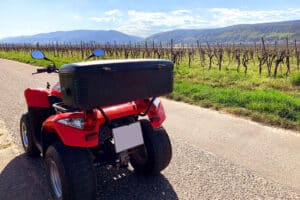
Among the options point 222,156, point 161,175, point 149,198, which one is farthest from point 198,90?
point 149,198

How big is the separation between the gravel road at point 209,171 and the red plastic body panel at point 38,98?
765 millimetres

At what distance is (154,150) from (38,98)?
150 centimetres

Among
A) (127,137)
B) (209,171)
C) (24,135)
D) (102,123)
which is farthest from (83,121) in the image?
(24,135)

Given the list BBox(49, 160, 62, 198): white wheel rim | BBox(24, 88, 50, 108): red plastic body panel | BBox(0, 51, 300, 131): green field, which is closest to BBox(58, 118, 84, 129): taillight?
BBox(49, 160, 62, 198): white wheel rim

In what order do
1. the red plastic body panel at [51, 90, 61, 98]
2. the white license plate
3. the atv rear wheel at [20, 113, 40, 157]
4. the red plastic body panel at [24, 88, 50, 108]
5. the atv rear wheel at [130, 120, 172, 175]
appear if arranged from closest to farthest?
the white license plate, the atv rear wheel at [130, 120, 172, 175], the red plastic body panel at [51, 90, 61, 98], the red plastic body panel at [24, 88, 50, 108], the atv rear wheel at [20, 113, 40, 157]

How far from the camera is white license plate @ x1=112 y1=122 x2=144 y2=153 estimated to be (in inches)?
101

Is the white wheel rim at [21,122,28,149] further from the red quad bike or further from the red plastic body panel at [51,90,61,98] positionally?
the red quad bike

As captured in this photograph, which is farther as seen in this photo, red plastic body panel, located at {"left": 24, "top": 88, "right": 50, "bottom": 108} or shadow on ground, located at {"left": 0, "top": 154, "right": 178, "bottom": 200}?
red plastic body panel, located at {"left": 24, "top": 88, "right": 50, "bottom": 108}

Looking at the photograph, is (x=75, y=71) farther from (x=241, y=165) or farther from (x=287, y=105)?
(x=287, y=105)

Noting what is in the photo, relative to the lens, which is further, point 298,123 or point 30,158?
point 298,123

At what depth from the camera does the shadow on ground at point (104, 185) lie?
286cm

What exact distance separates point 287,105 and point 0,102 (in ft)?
21.6

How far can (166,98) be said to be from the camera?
24.2 ft

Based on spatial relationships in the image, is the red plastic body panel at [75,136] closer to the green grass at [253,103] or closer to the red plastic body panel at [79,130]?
the red plastic body panel at [79,130]
